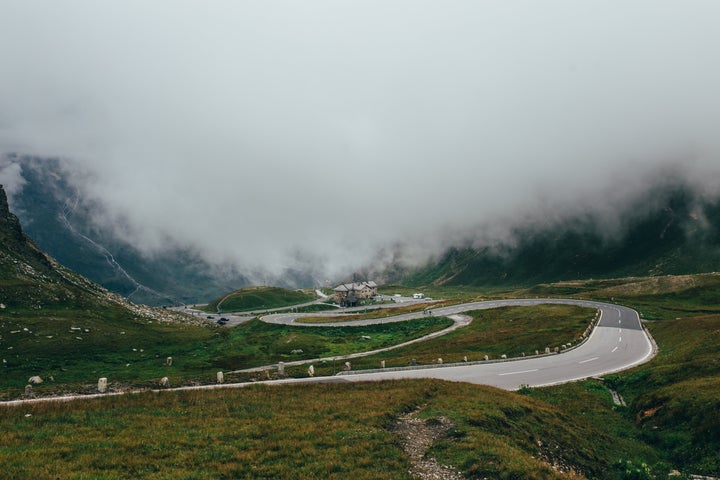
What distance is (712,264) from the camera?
641 ft

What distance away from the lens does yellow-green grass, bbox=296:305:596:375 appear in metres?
50.8

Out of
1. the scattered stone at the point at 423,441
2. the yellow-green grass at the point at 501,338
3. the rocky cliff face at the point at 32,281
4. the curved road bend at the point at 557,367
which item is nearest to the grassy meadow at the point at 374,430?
the scattered stone at the point at 423,441

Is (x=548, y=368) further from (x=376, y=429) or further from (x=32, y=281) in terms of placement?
(x=32, y=281)

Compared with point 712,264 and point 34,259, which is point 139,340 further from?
point 712,264

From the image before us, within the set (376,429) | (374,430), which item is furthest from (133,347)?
(374,430)

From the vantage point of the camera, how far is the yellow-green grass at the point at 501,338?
167ft

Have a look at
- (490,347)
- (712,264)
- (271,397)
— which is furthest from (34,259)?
(712,264)

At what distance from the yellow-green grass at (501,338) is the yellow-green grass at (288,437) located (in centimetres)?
1822

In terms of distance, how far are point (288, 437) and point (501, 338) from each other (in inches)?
2192

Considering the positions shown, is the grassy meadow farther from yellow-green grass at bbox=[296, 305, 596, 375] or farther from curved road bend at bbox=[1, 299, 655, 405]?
yellow-green grass at bbox=[296, 305, 596, 375]

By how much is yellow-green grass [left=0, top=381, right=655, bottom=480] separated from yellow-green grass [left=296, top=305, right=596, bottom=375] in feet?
59.8

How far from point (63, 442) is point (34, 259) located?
11708 cm

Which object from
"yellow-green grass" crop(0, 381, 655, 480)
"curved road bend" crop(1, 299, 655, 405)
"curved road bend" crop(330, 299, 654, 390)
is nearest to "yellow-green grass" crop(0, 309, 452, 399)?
"yellow-green grass" crop(0, 381, 655, 480)

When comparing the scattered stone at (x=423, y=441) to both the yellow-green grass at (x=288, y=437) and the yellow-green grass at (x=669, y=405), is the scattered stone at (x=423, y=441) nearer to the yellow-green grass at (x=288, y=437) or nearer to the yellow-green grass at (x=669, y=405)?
the yellow-green grass at (x=288, y=437)
